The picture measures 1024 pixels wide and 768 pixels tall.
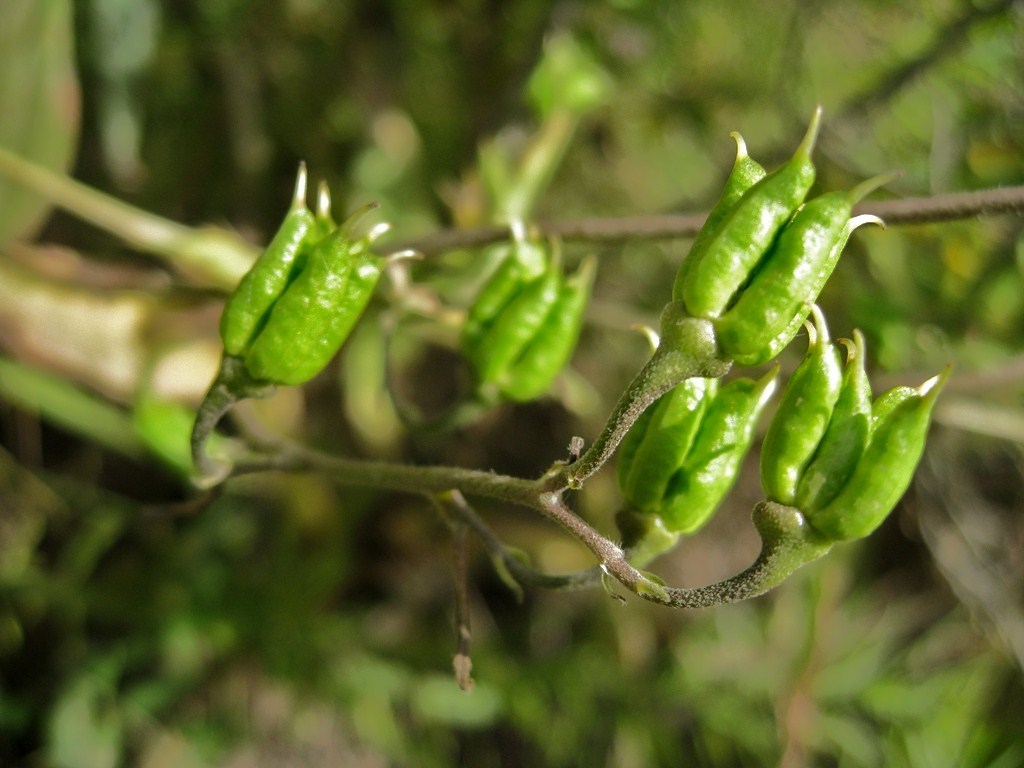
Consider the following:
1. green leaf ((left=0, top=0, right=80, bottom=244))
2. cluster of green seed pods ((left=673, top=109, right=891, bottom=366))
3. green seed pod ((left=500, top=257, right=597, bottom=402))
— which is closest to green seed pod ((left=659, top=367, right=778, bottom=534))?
cluster of green seed pods ((left=673, top=109, right=891, bottom=366))

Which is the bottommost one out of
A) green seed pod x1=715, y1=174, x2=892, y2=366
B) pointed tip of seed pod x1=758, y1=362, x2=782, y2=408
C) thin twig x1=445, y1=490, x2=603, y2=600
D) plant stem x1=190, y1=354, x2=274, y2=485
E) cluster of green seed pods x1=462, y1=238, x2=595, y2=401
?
thin twig x1=445, y1=490, x2=603, y2=600

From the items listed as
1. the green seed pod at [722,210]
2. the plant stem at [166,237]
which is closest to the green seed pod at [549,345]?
the green seed pod at [722,210]

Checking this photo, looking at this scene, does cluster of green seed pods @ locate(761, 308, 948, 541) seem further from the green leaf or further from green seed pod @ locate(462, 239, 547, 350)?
the green leaf

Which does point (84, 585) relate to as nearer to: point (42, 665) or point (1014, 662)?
point (42, 665)

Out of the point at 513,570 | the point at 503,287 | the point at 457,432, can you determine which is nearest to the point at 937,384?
the point at 513,570

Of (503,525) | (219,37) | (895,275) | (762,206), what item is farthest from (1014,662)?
(219,37)

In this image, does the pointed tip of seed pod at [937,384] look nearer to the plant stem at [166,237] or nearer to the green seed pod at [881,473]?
the green seed pod at [881,473]

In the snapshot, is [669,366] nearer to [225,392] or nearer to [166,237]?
[225,392]
